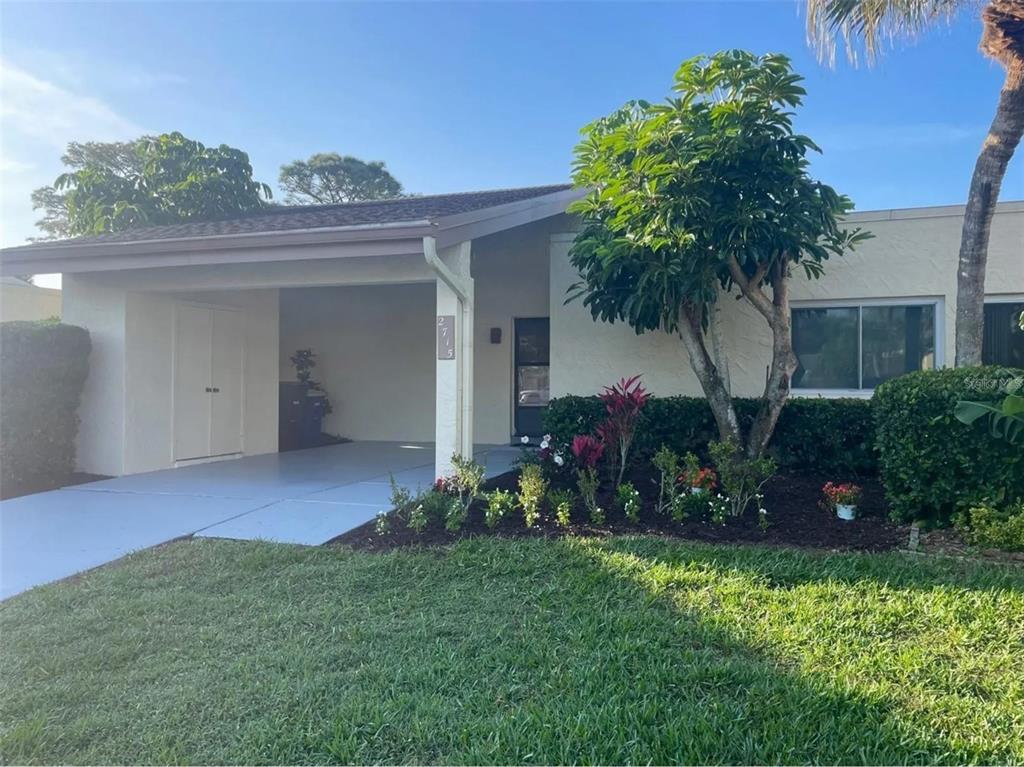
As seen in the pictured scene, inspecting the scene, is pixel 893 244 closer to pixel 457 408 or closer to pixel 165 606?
pixel 457 408

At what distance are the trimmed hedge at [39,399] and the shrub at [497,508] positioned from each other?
6.25 meters

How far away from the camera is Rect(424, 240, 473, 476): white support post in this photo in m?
7.33

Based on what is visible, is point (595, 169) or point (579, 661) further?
point (595, 169)

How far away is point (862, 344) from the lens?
28.8 feet

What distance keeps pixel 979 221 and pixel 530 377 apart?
24.6ft

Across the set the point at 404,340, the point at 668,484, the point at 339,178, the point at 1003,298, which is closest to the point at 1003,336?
the point at 1003,298

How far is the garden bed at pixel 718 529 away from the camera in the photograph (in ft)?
18.4

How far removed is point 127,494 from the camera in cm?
813

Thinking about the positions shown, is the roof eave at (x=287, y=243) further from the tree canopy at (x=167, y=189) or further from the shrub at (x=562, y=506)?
the tree canopy at (x=167, y=189)

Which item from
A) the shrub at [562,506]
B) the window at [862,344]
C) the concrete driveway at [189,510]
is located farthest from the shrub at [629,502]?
the window at [862,344]

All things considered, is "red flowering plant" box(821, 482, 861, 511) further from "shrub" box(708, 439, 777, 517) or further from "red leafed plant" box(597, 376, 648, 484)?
"red leafed plant" box(597, 376, 648, 484)

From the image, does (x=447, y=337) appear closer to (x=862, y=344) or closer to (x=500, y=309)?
(x=500, y=309)

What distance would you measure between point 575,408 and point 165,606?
16.9 feet

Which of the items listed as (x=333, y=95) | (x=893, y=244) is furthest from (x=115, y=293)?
(x=893, y=244)
